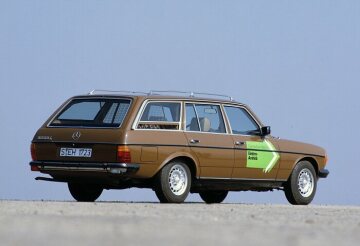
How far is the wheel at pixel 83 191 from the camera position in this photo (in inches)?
725

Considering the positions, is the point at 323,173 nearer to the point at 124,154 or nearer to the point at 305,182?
the point at 305,182

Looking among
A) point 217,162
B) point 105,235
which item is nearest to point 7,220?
point 105,235

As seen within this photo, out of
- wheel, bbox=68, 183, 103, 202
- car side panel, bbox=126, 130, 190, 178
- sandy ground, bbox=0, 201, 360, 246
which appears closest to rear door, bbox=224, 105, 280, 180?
car side panel, bbox=126, 130, 190, 178

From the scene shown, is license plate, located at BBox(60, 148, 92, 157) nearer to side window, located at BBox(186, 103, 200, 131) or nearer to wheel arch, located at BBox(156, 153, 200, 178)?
wheel arch, located at BBox(156, 153, 200, 178)

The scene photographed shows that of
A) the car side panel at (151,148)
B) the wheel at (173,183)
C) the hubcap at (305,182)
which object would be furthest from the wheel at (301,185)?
the car side panel at (151,148)

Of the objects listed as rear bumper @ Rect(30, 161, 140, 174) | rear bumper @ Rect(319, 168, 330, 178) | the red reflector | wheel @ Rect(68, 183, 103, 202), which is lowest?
wheel @ Rect(68, 183, 103, 202)

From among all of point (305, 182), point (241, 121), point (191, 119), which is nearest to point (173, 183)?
point (191, 119)

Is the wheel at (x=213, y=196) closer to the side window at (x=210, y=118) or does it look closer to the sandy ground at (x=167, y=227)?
the side window at (x=210, y=118)

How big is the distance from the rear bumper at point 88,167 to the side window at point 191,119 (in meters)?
1.47

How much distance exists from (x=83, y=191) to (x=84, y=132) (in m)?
1.65

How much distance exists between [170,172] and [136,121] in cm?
90

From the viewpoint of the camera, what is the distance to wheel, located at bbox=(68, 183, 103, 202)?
18.4 m

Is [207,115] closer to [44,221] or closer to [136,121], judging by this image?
[136,121]

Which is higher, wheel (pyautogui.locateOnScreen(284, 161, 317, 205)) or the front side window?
the front side window
